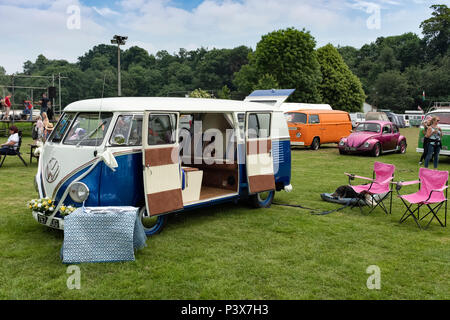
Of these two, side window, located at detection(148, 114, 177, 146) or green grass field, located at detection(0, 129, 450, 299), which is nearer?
green grass field, located at detection(0, 129, 450, 299)

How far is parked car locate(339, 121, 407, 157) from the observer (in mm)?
19078

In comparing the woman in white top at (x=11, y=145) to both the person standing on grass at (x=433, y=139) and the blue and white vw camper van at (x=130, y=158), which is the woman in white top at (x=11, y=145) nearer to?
the blue and white vw camper van at (x=130, y=158)

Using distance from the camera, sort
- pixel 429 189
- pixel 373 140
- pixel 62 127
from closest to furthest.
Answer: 1. pixel 62 127
2. pixel 429 189
3. pixel 373 140

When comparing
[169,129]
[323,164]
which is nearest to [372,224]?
[169,129]

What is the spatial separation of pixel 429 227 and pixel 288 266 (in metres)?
3.39

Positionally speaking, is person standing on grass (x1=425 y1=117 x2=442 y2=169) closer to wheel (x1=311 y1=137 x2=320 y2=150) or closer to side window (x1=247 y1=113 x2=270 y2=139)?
side window (x1=247 y1=113 x2=270 y2=139)

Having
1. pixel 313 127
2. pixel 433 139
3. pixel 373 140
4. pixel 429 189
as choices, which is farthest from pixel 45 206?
pixel 313 127

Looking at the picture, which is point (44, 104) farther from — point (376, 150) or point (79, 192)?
point (79, 192)

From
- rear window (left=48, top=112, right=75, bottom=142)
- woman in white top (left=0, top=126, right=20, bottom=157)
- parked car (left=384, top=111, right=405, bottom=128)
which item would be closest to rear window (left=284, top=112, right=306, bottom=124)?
woman in white top (left=0, top=126, right=20, bottom=157)

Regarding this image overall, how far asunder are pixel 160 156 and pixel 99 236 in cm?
157

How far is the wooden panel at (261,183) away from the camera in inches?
340

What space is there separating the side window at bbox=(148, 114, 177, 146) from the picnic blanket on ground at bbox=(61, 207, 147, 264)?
4.49 feet

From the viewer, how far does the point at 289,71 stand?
47.5m

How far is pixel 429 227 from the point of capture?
787 cm
